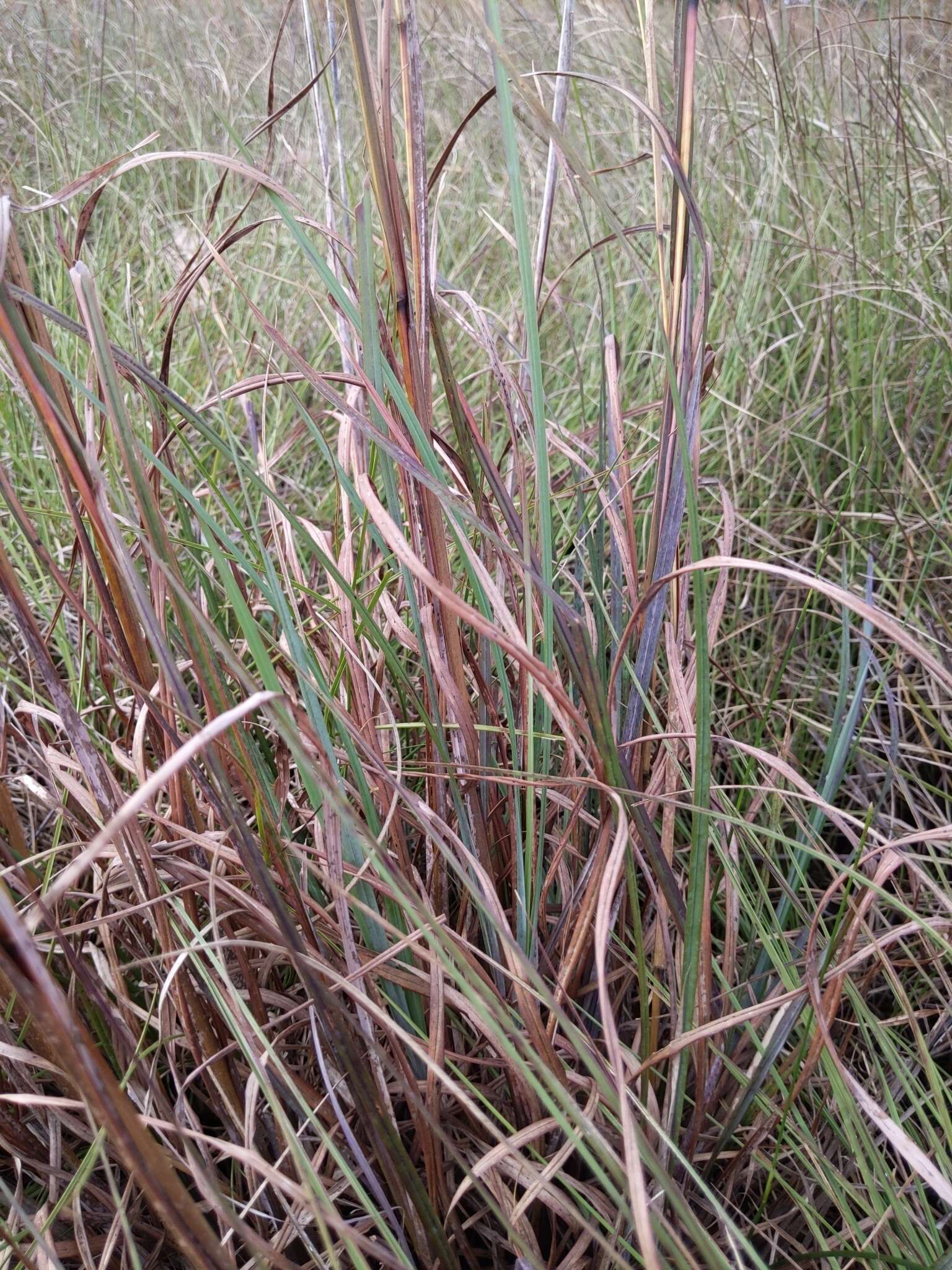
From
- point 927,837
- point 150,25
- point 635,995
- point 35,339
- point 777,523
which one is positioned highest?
point 150,25

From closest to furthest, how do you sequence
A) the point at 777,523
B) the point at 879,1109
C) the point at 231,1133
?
1. the point at 879,1109
2. the point at 231,1133
3. the point at 777,523

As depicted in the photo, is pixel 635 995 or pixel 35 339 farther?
pixel 635 995

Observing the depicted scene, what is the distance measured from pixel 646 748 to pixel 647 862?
0.23 ft

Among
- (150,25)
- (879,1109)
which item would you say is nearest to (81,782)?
(879,1109)

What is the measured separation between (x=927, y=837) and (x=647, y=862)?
0.17 meters

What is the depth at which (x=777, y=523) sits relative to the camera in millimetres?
1099

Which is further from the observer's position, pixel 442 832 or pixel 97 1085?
pixel 442 832

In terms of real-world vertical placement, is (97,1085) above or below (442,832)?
above

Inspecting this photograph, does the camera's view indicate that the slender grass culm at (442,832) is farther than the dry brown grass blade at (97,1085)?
Yes

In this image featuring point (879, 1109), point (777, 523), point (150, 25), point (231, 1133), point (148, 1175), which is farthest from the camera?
point (150, 25)

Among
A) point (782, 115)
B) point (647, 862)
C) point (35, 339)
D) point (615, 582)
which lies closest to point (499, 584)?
point (615, 582)

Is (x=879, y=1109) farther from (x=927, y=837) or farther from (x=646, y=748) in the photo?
(x=646, y=748)

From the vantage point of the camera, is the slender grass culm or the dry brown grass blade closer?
the dry brown grass blade

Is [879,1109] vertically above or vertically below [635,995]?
above
